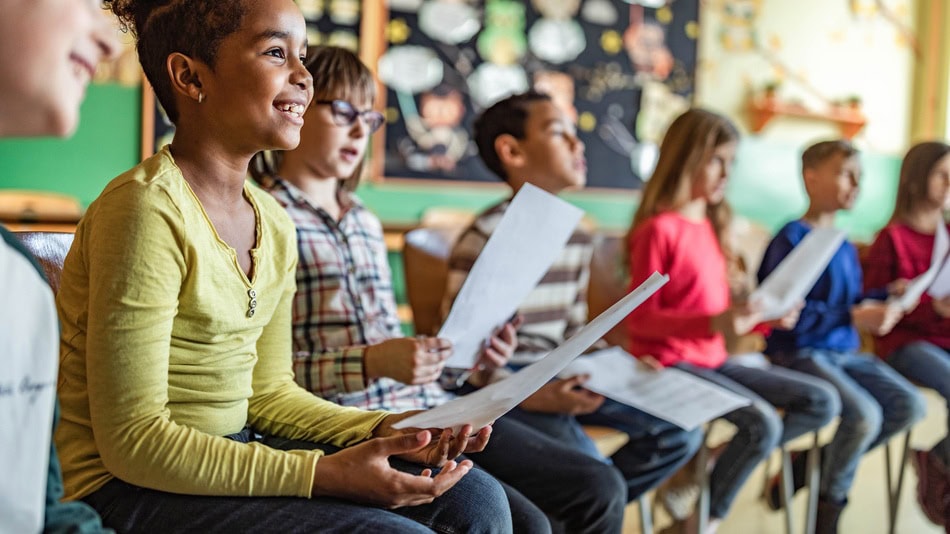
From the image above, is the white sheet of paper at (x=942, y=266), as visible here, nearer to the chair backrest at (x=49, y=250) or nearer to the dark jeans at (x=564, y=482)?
the dark jeans at (x=564, y=482)

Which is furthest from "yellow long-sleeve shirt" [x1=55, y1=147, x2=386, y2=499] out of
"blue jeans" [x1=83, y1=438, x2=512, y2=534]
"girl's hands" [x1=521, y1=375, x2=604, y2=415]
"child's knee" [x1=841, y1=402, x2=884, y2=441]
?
"child's knee" [x1=841, y1=402, x2=884, y2=441]

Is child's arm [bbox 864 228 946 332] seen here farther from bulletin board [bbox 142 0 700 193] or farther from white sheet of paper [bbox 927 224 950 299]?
bulletin board [bbox 142 0 700 193]

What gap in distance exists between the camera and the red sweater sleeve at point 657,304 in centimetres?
176

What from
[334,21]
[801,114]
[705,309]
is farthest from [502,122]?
[801,114]

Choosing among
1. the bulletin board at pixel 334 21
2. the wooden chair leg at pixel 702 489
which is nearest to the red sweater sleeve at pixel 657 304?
the wooden chair leg at pixel 702 489

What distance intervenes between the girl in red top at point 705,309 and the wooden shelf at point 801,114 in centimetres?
244

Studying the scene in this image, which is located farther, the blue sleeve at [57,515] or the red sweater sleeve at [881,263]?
the red sweater sleeve at [881,263]

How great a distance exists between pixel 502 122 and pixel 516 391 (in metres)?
0.99

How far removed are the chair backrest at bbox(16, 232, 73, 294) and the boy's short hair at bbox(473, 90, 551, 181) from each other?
0.95 m

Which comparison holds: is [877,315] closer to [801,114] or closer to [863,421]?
[863,421]

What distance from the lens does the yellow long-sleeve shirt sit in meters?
0.75

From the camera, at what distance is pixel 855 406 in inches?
74.2

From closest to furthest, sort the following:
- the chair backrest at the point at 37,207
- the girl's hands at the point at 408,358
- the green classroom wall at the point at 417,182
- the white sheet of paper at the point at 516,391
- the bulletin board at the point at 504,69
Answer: the white sheet of paper at the point at 516,391 → the girl's hands at the point at 408,358 → the chair backrest at the point at 37,207 → the green classroom wall at the point at 417,182 → the bulletin board at the point at 504,69

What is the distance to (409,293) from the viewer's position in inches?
68.2
